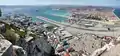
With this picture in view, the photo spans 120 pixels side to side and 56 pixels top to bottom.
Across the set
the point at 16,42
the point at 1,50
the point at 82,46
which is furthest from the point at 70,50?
the point at 1,50

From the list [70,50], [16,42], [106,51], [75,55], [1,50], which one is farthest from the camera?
[70,50]

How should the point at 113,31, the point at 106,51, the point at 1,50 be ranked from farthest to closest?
the point at 113,31 < the point at 1,50 < the point at 106,51

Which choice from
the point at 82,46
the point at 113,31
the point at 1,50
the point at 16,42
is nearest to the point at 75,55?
the point at 82,46

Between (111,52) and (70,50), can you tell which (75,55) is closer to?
(70,50)

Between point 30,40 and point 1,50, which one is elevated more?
point 1,50

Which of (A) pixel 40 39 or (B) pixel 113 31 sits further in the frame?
(B) pixel 113 31

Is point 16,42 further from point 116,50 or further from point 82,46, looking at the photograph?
point 82,46

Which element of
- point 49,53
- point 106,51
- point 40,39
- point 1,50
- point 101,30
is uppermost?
point 106,51
